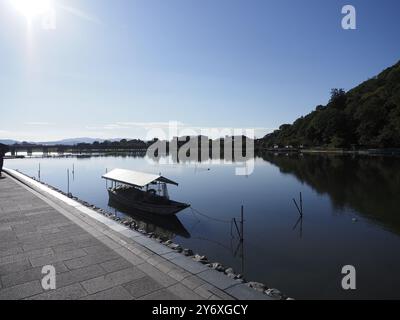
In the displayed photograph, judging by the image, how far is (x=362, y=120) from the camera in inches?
3652

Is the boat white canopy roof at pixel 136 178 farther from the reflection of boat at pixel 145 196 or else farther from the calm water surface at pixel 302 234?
the calm water surface at pixel 302 234

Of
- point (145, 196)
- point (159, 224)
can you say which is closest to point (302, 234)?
point (159, 224)

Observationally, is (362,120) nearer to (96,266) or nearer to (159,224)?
(159,224)

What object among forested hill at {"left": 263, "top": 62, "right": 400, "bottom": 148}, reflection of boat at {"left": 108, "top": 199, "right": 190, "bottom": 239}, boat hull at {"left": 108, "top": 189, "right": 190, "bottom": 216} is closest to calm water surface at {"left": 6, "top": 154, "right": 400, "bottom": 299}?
reflection of boat at {"left": 108, "top": 199, "right": 190, "bottom": 239}

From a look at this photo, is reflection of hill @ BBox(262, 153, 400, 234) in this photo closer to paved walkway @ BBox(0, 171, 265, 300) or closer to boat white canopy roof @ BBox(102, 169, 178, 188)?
boat white canopy roof @ BBox(102, 169, 178, 188)

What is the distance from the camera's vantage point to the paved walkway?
5.93m

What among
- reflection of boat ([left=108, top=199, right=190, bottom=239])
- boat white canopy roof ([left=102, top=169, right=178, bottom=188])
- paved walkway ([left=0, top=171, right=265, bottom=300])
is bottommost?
reflection of boat ([left=108, top=199, right=190, bottom=239])

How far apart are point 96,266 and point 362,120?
10250 centimetres

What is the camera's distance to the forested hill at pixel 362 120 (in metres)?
84.8

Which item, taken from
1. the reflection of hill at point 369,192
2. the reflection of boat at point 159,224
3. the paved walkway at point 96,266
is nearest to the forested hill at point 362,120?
the reflection of hill at point 369,192

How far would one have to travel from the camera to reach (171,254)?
308 inches

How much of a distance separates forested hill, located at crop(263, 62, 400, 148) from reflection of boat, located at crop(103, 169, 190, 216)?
257 ft
